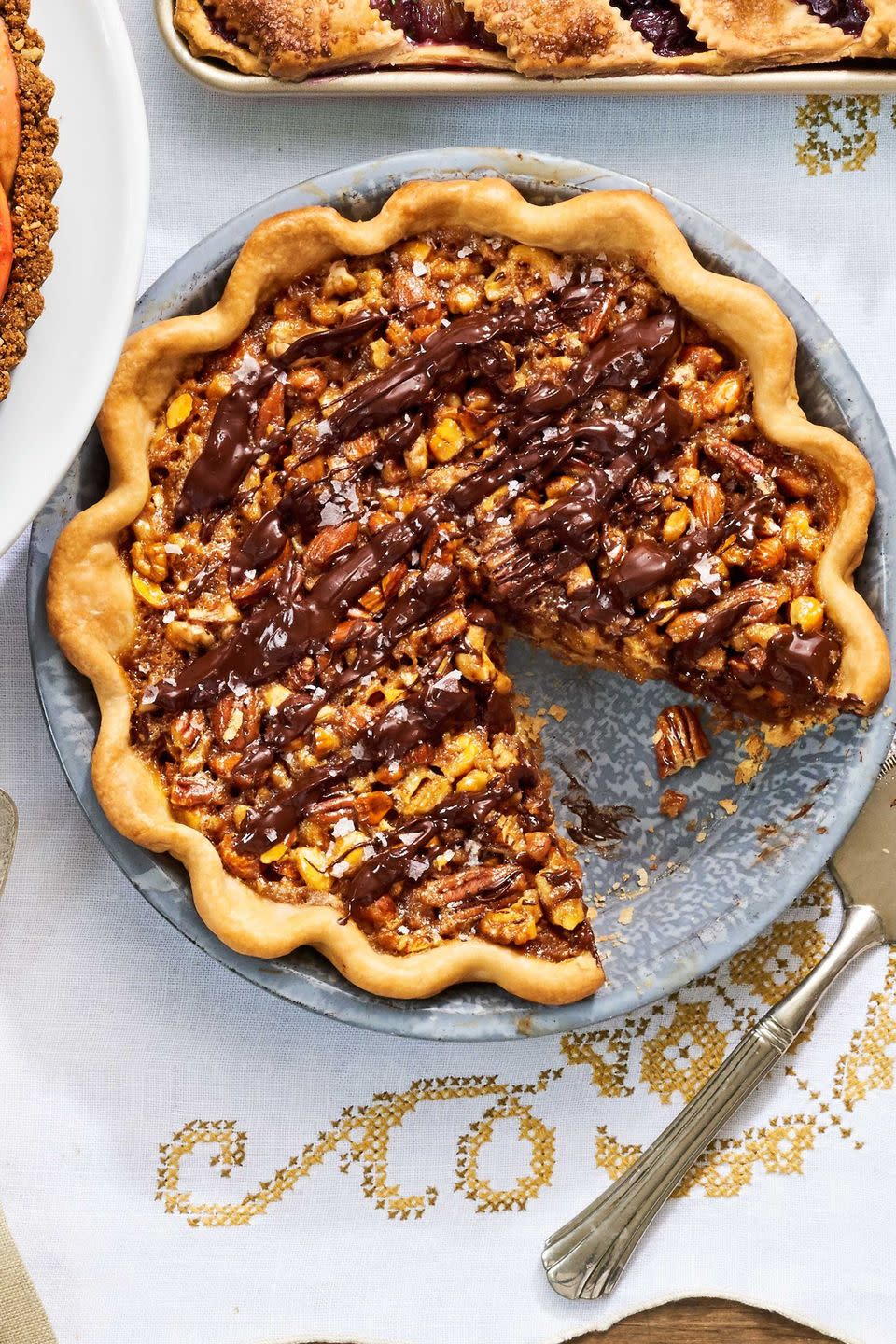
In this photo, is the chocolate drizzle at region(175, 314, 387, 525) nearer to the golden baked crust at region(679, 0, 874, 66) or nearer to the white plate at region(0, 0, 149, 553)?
the white plate at region(0, 0, 149, 553)

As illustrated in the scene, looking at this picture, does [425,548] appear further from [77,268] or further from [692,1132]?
[692,1132]

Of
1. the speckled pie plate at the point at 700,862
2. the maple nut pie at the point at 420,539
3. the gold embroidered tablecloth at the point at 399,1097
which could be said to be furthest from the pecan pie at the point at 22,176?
the gold embroidered tablecloth at the point at 399,1097

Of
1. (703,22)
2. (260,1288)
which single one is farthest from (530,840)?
(703,22)

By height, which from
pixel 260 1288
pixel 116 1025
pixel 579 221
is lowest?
pixel 260 1288

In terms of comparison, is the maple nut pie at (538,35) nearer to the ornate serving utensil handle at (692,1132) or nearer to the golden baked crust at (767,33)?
the golden baked crust at (767,33)

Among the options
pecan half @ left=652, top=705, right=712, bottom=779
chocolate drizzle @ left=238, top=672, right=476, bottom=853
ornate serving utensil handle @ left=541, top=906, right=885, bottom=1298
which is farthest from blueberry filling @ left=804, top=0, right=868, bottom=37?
ornate serving utensil handle @ left=541, top=906, right=885, bottom=1298

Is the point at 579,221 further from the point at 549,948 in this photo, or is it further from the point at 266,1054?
the point at 266,1054
